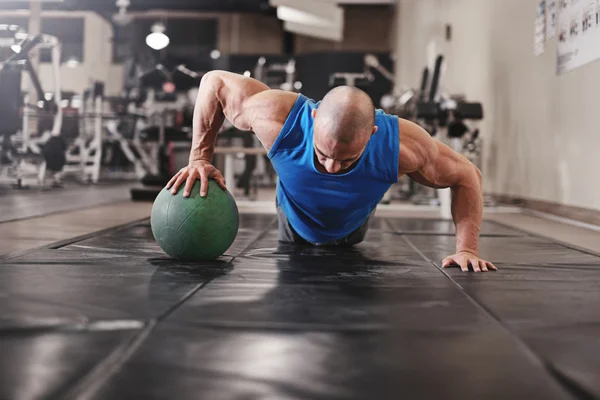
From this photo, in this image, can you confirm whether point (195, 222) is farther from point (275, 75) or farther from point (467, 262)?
point (275, 75)

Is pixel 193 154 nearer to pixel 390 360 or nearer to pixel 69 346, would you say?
pixel 69 346

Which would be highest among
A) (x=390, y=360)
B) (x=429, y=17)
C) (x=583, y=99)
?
(x=429, y=17)

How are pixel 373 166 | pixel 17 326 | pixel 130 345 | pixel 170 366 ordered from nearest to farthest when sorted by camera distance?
pixel 170 366 → pixel 130 345 → pixel 17 326 → pixel 373 166

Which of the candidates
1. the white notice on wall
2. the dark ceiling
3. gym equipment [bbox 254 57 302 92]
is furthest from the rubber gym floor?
the dark ceiling

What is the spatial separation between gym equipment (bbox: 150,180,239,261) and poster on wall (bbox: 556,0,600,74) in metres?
2.71

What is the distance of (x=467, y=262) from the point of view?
209 centimetres

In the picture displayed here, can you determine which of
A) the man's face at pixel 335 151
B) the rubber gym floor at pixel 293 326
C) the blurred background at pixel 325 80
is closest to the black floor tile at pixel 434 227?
the blurred background at pixel 325 80

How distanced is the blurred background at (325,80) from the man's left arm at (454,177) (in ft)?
6.84

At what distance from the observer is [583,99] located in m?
4.04

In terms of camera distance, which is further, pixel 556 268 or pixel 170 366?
pixel 556 268

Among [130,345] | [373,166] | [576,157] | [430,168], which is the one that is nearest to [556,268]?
[430,168]

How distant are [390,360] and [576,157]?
349cm

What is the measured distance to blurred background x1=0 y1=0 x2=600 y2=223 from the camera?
15.2 feet

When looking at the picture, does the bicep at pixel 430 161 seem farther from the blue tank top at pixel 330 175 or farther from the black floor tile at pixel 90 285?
the black floor tile at pixel 90 285
